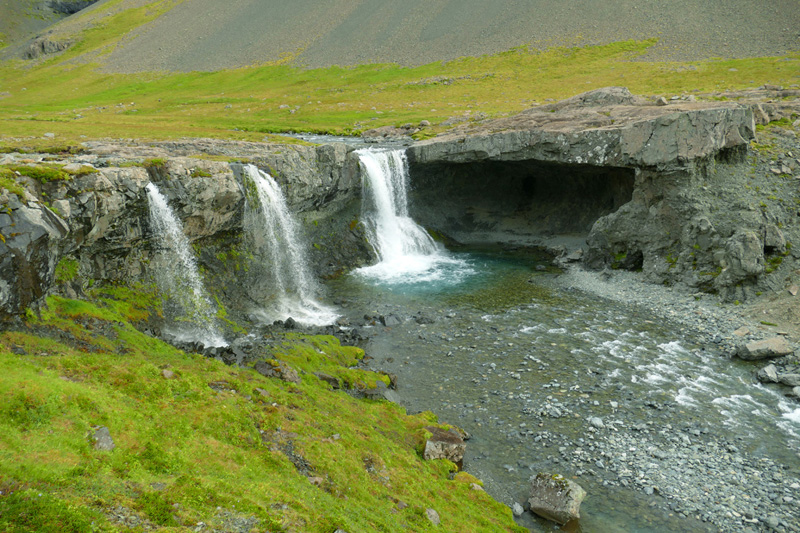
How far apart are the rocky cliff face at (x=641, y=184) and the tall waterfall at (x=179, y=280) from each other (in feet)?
77.6

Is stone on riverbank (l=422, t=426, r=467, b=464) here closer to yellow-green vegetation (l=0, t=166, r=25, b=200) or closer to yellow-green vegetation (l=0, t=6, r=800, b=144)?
yellow-green vegetation (l=0, t=166, r=25, b=200)

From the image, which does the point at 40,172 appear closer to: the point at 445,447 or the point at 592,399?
the point at 445,447

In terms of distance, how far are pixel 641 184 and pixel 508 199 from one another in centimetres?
1631

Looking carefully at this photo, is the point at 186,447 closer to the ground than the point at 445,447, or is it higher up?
higher up

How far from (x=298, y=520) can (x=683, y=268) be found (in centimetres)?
3172

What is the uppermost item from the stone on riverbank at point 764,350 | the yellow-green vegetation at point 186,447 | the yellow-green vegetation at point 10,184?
the yellow-green vegetation at point 10,184

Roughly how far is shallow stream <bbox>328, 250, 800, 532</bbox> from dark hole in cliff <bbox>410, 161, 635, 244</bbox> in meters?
15.4

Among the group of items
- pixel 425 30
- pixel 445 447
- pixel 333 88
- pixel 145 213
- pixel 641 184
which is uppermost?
pixel 425 30

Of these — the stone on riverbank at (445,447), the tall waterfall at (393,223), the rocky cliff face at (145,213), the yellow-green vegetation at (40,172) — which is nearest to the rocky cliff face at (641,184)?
the tall waterfall at (393,223)

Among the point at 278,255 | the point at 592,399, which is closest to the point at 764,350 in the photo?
the point at 592,399

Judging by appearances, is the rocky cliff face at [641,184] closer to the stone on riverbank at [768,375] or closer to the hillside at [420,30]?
the stone on riverbank at [768,375]

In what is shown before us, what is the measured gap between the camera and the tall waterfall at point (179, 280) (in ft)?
85.8

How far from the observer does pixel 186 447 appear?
507 inches

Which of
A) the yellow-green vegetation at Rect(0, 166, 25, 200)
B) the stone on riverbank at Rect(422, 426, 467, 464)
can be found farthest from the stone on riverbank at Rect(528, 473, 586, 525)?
the yellow-green vegetation at Rect(0, 166, 25, 200)
